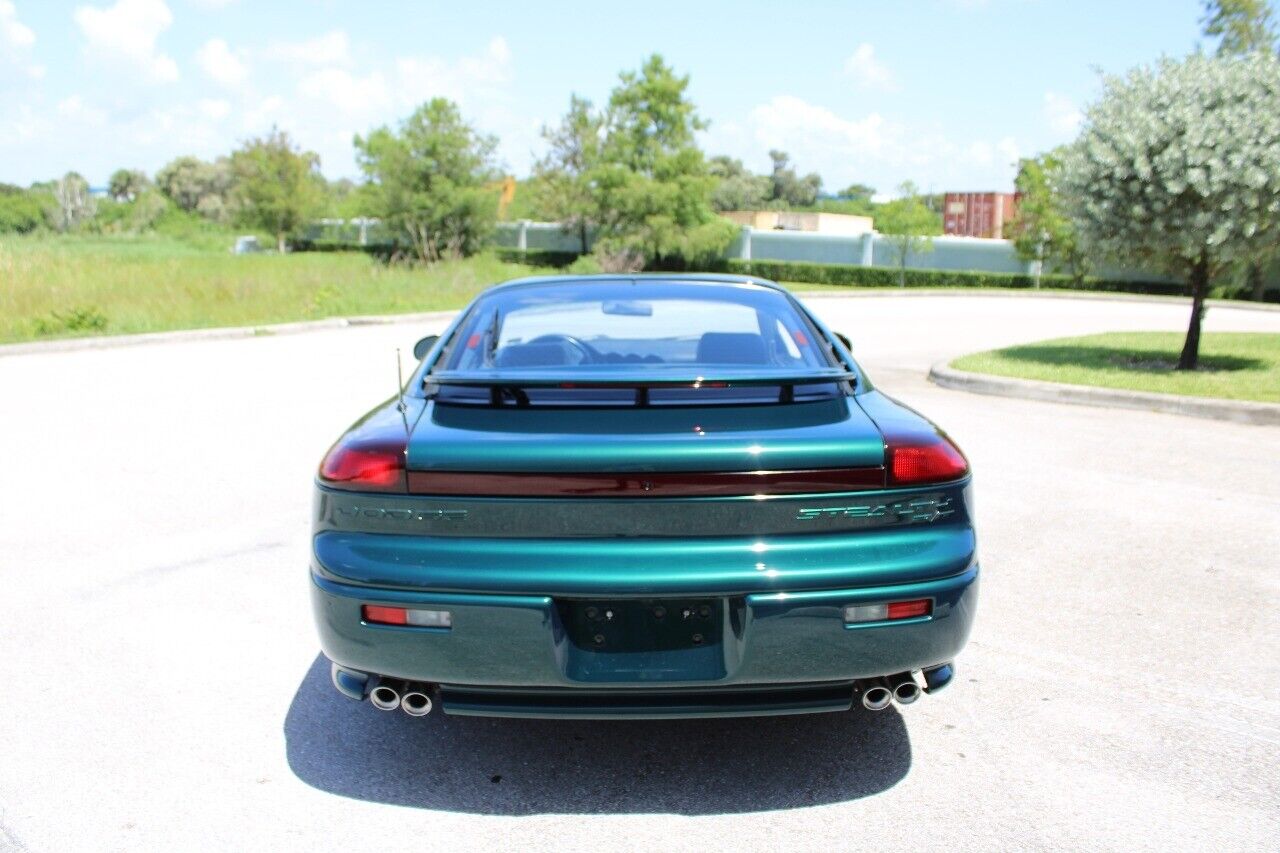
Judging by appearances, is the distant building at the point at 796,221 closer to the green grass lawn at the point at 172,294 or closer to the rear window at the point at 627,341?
the green grass lawn at the point at 172,294

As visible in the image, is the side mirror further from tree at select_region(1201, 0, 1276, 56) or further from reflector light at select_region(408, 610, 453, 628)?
tree at select_region(1201, 0, 1276, 56)

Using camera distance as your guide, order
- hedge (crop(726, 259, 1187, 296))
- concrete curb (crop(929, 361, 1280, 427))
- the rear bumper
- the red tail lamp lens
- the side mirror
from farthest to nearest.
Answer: hedge (crop(726, 259, 1187, 296)) → concrete curb (crop(929, 361, 1280, 427)) → the side mirror → the red tail lamp lens → the rear bumper

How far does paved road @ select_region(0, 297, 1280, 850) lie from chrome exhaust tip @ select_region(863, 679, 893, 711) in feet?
0.91

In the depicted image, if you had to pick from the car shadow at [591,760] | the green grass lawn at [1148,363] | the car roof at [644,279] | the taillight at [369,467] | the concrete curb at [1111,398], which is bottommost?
the car shadow at [591,760]

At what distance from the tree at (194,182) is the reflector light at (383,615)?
12201 cm

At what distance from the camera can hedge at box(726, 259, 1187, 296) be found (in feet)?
122

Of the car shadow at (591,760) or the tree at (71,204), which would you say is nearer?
the car shadow at (591,760)

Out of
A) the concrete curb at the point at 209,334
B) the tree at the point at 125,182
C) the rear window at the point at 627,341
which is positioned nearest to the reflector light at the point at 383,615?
the rear window at the point at 627,341

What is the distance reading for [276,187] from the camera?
62219 millimetres

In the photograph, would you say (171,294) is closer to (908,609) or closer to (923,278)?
(908,609)

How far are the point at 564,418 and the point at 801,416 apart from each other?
666 mm

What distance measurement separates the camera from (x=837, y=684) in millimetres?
3053

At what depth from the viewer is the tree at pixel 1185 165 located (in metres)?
11.2

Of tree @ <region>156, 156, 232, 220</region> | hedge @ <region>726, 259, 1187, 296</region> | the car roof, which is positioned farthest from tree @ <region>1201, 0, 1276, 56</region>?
tree @ <region>156, 156, 232, 220</region>
